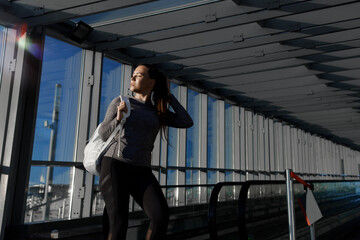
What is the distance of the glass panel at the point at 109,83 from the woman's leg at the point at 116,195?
4874 mm

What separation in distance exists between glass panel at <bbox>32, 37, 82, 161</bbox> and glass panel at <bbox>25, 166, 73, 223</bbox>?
0.23 metres

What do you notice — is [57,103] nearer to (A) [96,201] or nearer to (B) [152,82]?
(A) [96,201]

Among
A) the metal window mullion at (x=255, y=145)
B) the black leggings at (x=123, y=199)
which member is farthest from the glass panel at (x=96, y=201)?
the metal window mullion at (x=255, y=145)

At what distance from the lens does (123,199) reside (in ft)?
6.72

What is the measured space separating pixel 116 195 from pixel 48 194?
163 inches

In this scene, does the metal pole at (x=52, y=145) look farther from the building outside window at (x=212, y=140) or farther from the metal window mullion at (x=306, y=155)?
the metal window mullion at (x=306, y=155)

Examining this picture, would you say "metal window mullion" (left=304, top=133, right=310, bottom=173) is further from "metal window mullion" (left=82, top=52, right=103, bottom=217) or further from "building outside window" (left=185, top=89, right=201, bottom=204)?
"metal window mullion" (left=82, top=52, right=103, bottom=217)

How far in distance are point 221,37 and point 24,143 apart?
4119 mm

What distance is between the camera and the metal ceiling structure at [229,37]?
548cm

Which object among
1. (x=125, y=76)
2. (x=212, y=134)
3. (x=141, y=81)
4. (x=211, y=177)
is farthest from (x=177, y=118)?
(x=212, y=134)

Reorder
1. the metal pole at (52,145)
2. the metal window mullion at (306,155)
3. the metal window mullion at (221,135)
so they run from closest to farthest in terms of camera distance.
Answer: the metal pole at (52,145) → the metal window mullion at (221,135) → the metal window mullion at (306,155)

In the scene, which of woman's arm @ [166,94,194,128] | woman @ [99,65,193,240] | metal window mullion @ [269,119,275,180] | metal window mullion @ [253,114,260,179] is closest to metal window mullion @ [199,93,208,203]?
metal window mullion @ [253,114,260,179]

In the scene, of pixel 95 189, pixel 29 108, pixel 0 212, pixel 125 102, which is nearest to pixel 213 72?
pixel 95 189

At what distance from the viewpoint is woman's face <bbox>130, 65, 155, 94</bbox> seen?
7.72 ft
